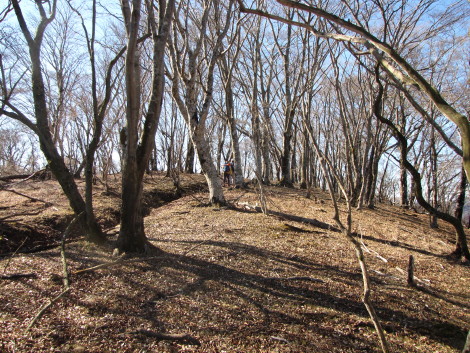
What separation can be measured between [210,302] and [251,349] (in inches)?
30.0

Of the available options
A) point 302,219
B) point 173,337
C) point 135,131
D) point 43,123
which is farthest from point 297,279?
point 43,123

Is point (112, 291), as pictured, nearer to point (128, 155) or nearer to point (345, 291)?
point (128, 155)

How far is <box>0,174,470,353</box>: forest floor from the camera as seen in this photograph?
2.41 metres

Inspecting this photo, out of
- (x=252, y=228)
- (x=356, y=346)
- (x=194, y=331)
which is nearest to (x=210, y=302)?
(x=194, y=331)

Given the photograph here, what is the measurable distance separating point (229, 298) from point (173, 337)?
0.83 m

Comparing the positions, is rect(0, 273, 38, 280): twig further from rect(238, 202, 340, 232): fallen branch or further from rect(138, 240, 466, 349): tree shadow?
rect(238, 202, 340, 232): fallen branch

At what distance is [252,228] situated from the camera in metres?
5.82

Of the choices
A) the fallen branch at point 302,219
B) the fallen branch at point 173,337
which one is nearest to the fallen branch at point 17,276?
the fallen branch at point 173,337

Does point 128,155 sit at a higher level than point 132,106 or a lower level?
lower

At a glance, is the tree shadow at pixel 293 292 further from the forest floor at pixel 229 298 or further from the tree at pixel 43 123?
the tree at pixel 43 123

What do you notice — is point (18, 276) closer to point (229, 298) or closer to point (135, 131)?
point (135, 131)

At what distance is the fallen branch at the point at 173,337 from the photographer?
7.82 feet

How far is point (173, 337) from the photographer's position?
241cm

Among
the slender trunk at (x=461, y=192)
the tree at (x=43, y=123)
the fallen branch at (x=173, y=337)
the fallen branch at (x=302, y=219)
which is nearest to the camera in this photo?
the fallen branch at (x=173, y=337)
